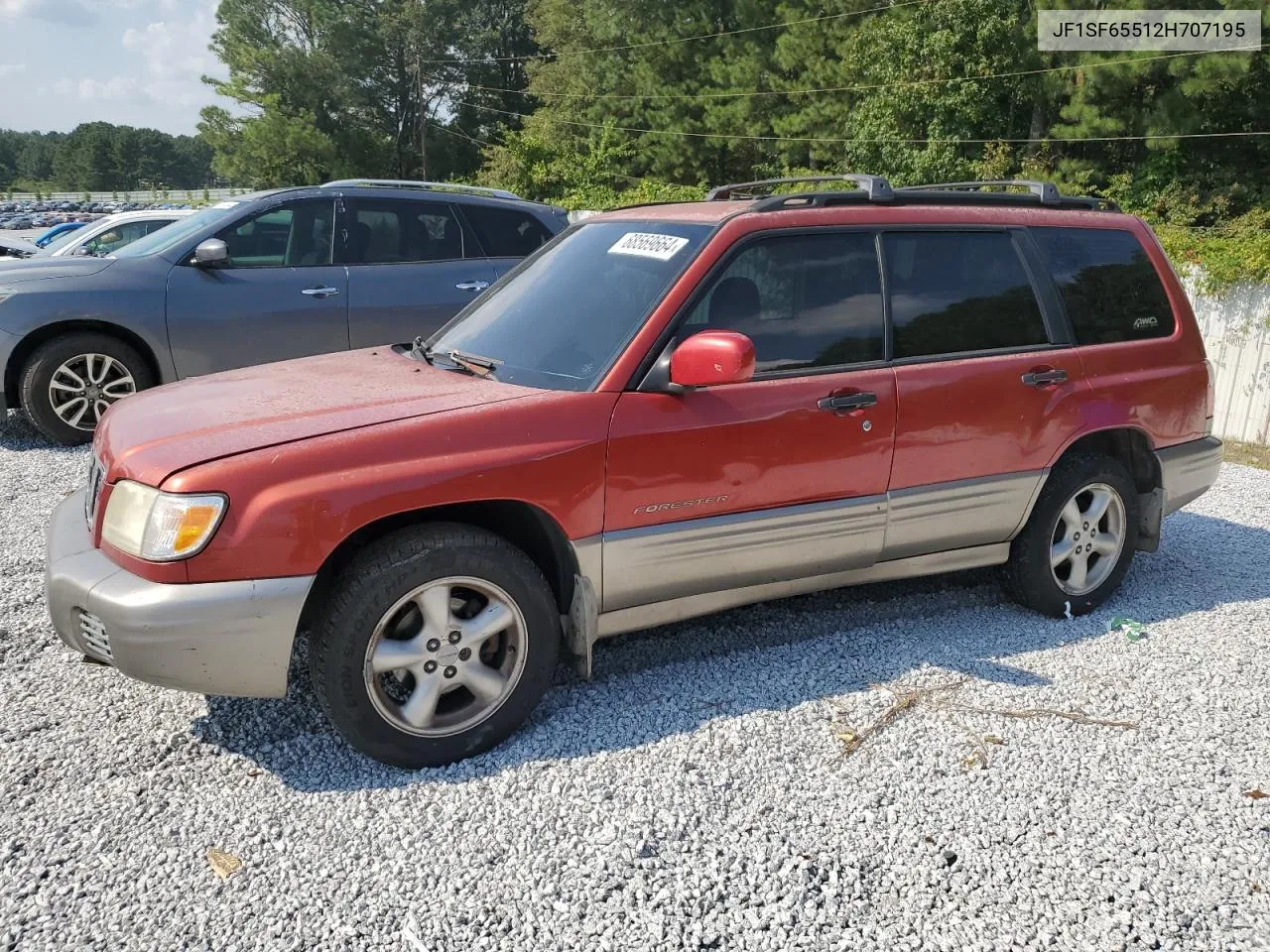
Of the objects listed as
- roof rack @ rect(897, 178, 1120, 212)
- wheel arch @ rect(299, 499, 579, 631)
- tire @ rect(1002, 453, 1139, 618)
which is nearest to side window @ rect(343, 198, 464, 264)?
roof rack @ rect(897, 178, 1120, 212)

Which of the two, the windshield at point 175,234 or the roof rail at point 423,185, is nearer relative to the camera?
the windshield at point 175,234

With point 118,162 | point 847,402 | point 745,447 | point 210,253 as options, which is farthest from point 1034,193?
point 118,162

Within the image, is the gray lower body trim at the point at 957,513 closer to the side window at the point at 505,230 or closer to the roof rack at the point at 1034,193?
the roof rack at the point at 1034,193

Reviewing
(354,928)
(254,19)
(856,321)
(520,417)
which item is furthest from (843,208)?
(254,19)

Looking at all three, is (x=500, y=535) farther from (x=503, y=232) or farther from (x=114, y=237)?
(x=114, y=237)

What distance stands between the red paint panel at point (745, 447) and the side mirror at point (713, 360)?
137 mm

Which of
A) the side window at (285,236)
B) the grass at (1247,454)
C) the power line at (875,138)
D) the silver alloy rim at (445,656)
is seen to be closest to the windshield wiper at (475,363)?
the silver alloy rim at (445,656)

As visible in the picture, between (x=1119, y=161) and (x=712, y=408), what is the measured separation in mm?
26237

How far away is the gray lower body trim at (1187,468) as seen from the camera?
4613 mm

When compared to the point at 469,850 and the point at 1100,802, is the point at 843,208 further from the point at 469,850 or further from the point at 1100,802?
the point at 469,850

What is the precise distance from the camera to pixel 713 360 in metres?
3.21

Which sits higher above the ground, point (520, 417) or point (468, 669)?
point (520, 417)

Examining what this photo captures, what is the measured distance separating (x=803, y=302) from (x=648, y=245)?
24.5 inches

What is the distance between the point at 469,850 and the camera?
2.75m
